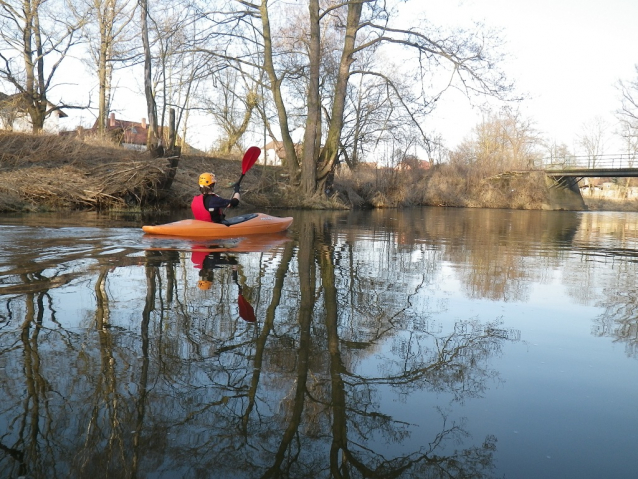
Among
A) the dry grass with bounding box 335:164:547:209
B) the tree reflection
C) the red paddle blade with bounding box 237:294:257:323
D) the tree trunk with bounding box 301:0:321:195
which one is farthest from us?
the dry grass with bounding box 335:164:547:209

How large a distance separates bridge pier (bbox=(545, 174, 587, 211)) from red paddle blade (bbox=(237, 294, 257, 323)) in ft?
121

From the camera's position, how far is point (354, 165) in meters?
30.1

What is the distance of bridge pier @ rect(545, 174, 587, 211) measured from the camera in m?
38.9

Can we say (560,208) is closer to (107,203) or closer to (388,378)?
(107,203)

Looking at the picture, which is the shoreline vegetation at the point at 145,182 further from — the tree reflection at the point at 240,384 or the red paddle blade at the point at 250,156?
the tree reflection at the point at 240,384

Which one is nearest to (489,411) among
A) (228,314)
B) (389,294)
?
(228,314)

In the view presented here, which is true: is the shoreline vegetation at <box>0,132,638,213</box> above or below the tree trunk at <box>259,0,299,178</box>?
below

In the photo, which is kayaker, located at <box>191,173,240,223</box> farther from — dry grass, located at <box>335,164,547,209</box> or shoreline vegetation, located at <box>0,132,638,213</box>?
dry grass, located at <box>335,164,547,209</box>

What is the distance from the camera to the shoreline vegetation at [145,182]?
1539 centimetres

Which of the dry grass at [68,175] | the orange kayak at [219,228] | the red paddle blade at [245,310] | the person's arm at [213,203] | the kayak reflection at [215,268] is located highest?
the dry grass at [68,175]

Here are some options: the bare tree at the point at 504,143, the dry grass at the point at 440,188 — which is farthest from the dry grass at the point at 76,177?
the bare tree at the point at 504,143

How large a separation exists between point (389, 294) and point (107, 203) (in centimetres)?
1277

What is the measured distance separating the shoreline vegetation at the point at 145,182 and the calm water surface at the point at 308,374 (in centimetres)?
968

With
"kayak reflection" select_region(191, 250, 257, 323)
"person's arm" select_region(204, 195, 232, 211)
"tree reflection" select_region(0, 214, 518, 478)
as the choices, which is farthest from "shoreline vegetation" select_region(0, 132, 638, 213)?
"tree reflection" select_region(0, 214, 518, 478)
